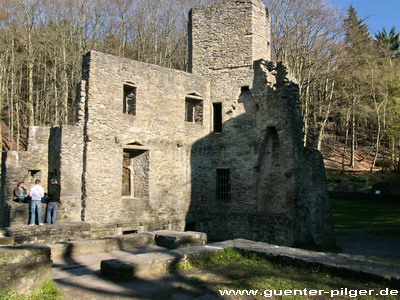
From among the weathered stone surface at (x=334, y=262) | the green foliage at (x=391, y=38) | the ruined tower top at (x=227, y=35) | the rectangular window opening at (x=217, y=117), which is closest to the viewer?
the weathered stone surface at (x=334, y=262)

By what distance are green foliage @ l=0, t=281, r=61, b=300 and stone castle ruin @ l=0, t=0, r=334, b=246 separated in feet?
22.6

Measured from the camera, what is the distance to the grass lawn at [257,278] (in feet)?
18.9

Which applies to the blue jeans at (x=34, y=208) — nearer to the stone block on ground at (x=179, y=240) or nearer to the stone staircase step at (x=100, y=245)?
the stone staircase step at (x=100, y=245)

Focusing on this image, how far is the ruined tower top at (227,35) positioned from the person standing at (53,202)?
26.0 ft

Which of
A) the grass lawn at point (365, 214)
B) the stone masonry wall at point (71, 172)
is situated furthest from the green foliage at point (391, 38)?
the stone masonry wall at point (71, 172)

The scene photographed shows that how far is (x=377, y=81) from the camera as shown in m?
30.5

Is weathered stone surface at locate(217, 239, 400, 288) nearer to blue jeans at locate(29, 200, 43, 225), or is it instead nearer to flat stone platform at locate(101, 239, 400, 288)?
flat stone platform at locate(101, 239, 400, 288)

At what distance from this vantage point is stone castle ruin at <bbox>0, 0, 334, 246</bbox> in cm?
1305

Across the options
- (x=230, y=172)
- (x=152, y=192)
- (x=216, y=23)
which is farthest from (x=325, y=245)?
(x=216, y=23)

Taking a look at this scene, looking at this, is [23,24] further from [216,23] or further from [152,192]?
[152,192]

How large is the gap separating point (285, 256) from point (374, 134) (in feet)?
109

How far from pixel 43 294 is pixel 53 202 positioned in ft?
23.1

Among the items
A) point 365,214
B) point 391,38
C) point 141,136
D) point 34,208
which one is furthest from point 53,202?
point 391,38

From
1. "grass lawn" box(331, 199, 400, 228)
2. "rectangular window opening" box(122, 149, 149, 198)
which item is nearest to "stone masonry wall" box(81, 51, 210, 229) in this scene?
"rectangular window opening" box(122, 149, 149, 198)
